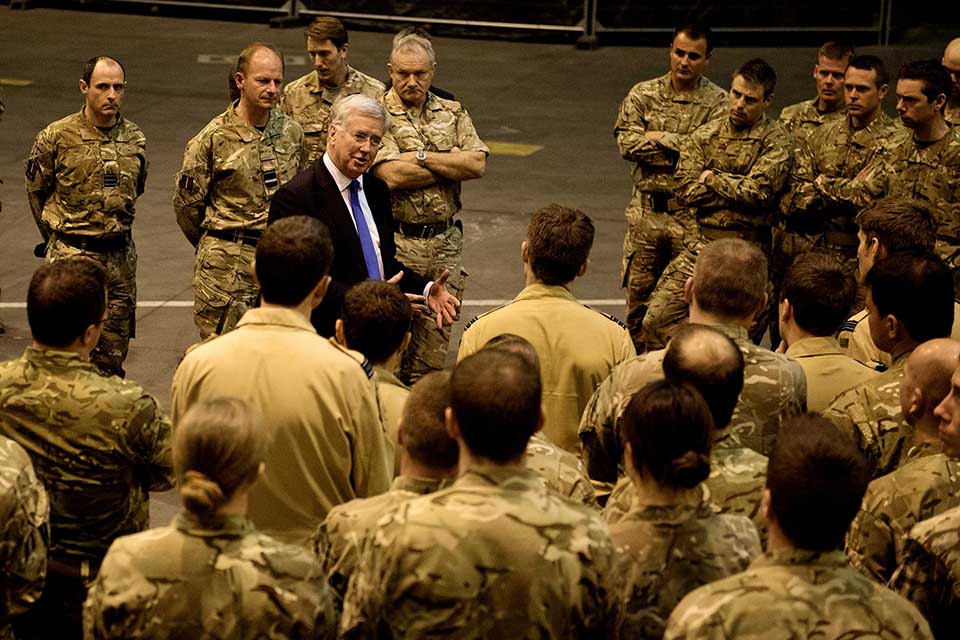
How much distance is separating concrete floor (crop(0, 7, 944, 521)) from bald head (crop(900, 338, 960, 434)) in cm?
419

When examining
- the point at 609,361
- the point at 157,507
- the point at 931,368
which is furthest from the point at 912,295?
the point at 157,507

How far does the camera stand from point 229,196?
345 inches

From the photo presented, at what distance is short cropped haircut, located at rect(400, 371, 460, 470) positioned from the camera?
425 cm

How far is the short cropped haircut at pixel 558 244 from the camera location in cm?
604

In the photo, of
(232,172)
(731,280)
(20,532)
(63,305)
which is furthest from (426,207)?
(20,532)

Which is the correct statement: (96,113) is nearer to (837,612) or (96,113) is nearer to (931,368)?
(931,368)

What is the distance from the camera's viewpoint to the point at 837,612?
3.74 metres

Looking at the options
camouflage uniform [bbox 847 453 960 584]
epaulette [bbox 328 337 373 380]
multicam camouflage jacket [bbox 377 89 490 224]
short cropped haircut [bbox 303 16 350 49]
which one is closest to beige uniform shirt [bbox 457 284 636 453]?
epaulette [bbox 328 337 373 380]

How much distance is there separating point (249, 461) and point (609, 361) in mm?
2310

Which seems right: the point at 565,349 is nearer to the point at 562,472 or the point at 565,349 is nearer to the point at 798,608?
the point at 562,472

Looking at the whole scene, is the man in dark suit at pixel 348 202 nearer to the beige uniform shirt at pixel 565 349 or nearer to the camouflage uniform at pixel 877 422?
the beige uniform shirt at pixel 565 349

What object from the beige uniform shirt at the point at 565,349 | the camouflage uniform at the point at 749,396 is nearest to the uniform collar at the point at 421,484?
the camouflage uniform at the point at 749,396

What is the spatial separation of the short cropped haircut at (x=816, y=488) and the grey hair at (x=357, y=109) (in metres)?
3.77

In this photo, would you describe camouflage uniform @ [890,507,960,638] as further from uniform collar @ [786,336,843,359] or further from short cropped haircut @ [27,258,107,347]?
short cropped haircut @ [27,258,107,347]
